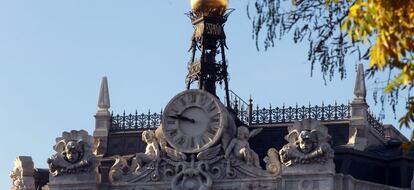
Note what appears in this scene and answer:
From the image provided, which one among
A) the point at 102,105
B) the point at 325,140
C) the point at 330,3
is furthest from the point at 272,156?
the point at 330,3

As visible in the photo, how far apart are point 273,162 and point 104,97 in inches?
531

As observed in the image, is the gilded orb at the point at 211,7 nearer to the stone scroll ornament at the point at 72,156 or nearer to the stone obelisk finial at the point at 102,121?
the stone obelisk finial at the point at 102,121

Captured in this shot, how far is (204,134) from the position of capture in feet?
232

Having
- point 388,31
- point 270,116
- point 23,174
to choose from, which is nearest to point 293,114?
point 270,116

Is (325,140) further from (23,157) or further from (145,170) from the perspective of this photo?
(23,157)

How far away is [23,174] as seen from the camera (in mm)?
77188

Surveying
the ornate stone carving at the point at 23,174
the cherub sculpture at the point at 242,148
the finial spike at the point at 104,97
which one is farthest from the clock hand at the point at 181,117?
the ornate stone carving at the point at 23,174

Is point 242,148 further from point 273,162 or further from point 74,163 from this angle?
point 74,163

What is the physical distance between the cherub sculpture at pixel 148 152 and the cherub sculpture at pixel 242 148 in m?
3.69

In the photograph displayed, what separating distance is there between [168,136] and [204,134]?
66.9 inches

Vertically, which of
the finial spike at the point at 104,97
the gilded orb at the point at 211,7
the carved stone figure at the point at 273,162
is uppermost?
the gilded orb at the point at 211,7

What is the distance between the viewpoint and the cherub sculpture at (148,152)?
7088cm

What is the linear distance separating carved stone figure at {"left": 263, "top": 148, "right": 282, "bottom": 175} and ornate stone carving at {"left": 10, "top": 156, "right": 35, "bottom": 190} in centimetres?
1383

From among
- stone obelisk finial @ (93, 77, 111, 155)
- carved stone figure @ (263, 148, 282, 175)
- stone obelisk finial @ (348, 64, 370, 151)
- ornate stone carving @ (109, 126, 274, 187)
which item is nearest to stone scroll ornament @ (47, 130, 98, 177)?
ornate stone carving @ (109, 126, 274, 187)
